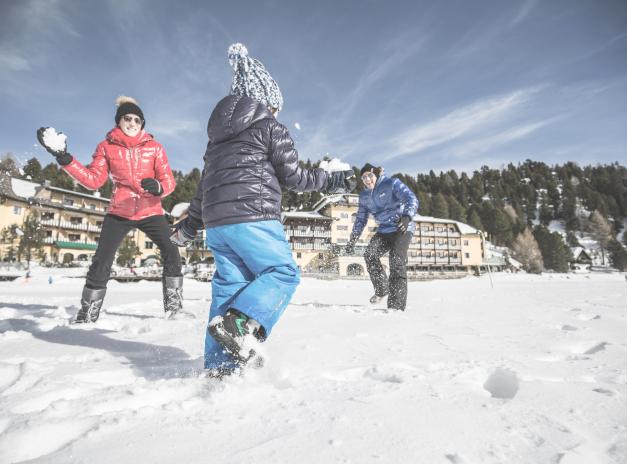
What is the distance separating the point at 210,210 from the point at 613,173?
466 feet

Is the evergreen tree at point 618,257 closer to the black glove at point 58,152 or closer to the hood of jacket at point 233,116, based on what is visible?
the hood of jacket at point 233,116

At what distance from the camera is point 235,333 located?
1403mm

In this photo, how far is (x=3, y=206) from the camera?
→ 35094 mm

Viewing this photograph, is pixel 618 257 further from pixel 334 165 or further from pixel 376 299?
pixel 334 165

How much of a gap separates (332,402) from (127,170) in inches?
121

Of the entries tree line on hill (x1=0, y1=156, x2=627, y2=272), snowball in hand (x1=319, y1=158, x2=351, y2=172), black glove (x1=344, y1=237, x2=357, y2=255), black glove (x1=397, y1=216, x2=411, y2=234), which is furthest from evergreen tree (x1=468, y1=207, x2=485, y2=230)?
snowball in hand (x1=319, y1=158, x2=351, y2=172)

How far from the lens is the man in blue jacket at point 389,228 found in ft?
12.8

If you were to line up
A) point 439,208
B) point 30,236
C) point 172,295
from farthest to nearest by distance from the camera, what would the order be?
point 439,208 → point 30,236 → point 172,295

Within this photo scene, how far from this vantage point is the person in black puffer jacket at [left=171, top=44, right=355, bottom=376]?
156 cm

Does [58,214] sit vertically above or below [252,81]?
above

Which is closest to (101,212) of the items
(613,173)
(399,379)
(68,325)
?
(68,325)

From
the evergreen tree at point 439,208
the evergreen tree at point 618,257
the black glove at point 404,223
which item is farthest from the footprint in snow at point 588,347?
the evergreen tree at point 439,208

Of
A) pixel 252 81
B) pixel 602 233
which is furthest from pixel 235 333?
A: pixel 602 233

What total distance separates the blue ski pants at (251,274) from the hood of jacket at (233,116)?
0.52m
